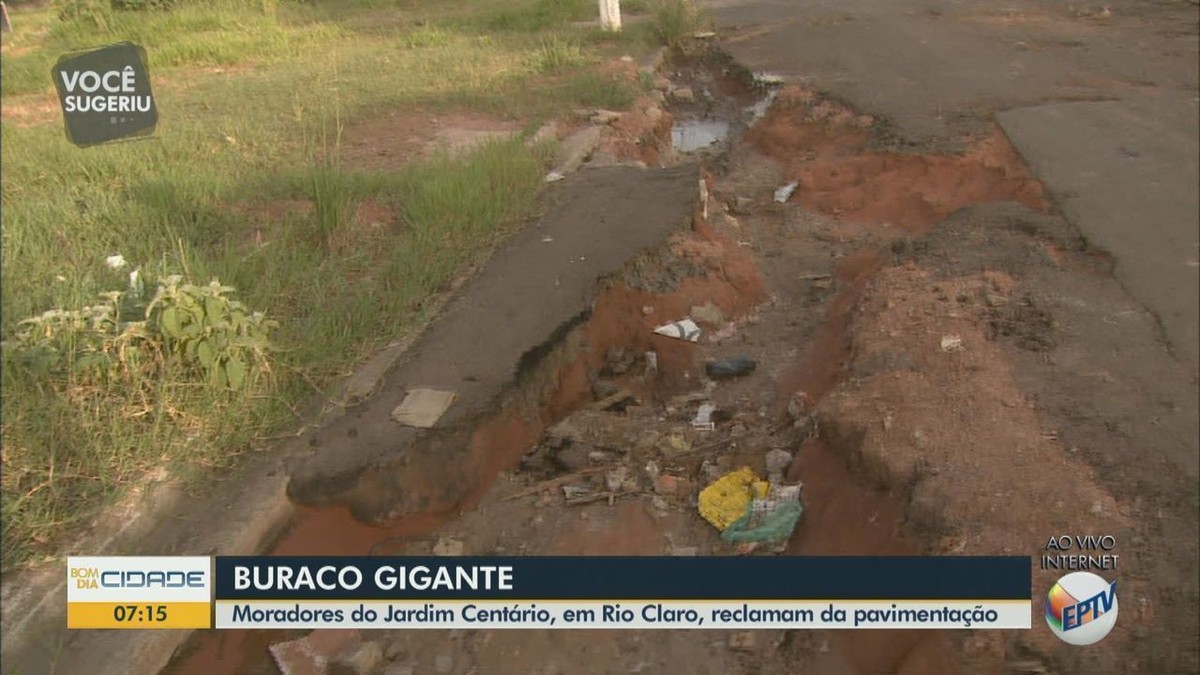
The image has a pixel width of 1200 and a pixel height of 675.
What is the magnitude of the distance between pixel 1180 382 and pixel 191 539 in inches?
103

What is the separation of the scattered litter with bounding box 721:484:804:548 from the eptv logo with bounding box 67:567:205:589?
1389 millimetres

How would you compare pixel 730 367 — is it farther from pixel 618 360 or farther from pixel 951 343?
pixel 951 343

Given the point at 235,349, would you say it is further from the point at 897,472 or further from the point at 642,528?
the point at 897,472

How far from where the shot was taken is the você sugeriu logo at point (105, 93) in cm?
380

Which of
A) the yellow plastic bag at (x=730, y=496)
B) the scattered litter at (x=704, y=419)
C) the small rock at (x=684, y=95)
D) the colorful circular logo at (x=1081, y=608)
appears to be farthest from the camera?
the small rock at (x=684, y=95)

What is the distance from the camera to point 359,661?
2.50m

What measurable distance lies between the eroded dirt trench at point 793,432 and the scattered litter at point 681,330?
0.06 meters

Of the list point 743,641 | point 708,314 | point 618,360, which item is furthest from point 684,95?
point 743,641

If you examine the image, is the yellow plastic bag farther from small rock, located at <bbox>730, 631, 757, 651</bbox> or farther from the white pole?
the white pole

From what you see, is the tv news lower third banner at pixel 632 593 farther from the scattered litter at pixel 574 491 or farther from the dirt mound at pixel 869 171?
the dirt mound at pixel 869 171

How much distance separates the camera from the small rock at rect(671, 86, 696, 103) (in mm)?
7240

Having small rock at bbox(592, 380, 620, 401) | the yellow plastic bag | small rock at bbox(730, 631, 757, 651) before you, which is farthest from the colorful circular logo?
small rock at bbox(592, 380, 620, 401)

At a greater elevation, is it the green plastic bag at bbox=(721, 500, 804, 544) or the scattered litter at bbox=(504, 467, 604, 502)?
the green plastic bag at bbox=(721, 500, 804, 544)

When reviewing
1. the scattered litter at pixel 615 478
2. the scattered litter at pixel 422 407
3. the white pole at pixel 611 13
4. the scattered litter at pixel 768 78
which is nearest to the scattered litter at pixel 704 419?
the scattered litter at pixel 615 478
